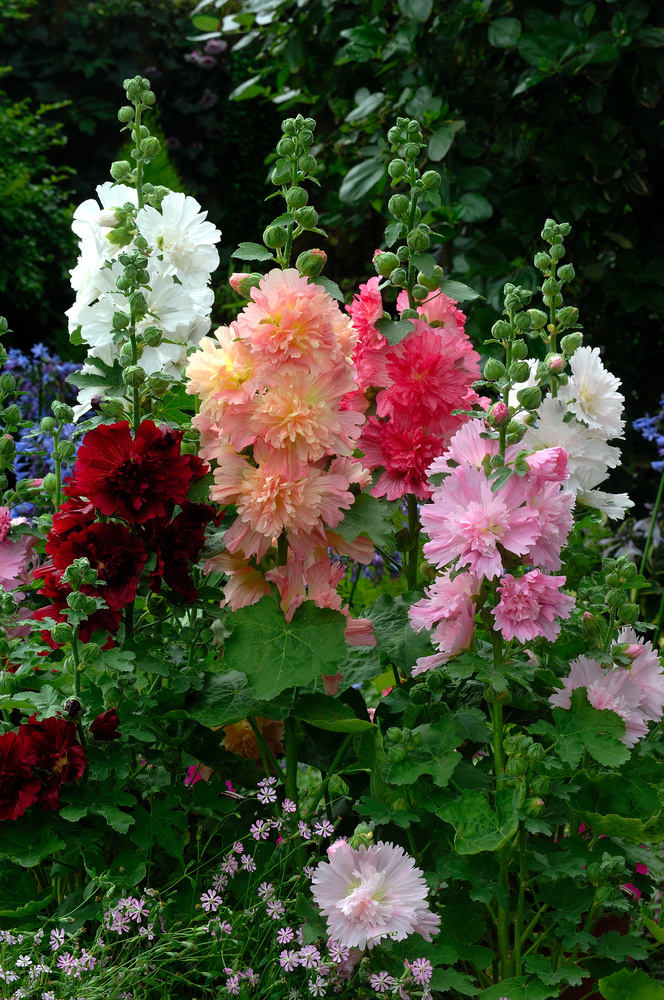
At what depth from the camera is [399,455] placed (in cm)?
127

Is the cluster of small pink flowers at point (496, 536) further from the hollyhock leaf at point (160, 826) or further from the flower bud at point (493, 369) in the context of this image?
the hollyhock leaf at point (160, 826)

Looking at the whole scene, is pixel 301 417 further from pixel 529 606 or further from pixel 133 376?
pixel 529 606

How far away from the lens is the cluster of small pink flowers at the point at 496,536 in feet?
3.31

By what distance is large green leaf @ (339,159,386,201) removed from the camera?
2492mm

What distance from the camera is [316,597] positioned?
121cm

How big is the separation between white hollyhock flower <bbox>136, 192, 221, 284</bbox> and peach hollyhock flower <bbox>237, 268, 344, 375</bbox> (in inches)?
10.5

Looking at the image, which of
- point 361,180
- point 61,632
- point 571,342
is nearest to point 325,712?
point 61,632

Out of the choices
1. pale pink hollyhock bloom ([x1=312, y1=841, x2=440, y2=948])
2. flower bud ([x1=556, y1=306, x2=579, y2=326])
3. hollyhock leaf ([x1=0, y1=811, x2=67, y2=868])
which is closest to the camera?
pale pink hollyhock bloom ([x1=312, y1=841, x2=440, y2=948])

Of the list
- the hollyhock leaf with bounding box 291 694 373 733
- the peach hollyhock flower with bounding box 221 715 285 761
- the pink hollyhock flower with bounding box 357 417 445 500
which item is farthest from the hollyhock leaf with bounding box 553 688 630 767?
the peach hollyhock flower with bounding box 221 715 285 761

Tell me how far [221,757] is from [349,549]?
12.6 inches

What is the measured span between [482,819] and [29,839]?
1.70ft

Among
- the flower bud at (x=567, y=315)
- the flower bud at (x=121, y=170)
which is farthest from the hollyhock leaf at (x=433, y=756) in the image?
the flower bud at (x=121, y=170)

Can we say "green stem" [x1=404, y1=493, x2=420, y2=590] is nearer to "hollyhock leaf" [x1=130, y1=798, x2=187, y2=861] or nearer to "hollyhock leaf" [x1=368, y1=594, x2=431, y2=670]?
"hollyhock leaf" [x1=368, y1=594, x2=431, y2=670]

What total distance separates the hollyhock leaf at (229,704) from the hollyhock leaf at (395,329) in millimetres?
467
